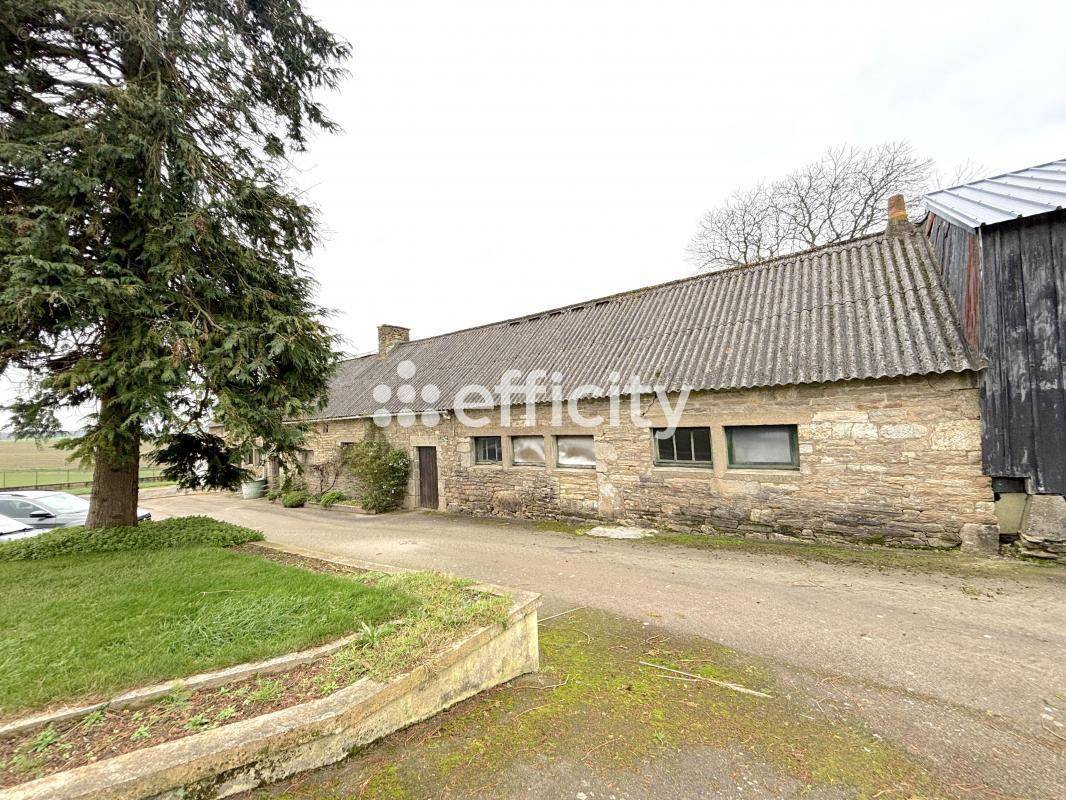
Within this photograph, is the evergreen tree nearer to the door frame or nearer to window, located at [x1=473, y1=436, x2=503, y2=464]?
window, located at [x1=473, y1=436, x2=503, y2=464]

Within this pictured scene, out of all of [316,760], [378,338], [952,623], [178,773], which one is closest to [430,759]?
[316,760]

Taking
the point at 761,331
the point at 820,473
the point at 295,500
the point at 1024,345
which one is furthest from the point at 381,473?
the point at 1024,345

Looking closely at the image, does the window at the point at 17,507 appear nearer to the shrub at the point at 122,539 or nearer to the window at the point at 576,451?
the shrub at the point at 122,539

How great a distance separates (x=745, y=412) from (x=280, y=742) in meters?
8.32

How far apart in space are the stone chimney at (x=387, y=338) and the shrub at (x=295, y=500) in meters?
6.60

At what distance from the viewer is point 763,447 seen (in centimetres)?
867

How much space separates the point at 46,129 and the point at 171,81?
1.54 meters

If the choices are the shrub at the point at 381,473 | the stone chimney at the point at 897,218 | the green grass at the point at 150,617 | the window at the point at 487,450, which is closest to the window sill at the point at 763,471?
the window at the point at 487,450

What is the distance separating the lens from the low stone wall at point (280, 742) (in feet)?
6.82

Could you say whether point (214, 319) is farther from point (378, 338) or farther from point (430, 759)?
point (378, 338)

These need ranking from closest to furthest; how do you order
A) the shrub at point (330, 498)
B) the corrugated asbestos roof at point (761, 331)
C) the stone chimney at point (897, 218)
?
the corrugated asbestos roof at point (761, 331)
the stone chimney at point (897, 218)
the shrub at point (330, 498)

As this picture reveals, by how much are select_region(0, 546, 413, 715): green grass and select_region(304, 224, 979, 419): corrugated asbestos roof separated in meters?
4.12

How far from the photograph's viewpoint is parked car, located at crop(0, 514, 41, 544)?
28.0 feet

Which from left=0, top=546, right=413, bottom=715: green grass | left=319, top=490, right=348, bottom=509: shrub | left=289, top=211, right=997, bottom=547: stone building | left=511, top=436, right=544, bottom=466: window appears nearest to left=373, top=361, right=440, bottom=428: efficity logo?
left=289, top=211, right=997, bottom=547: stone building
